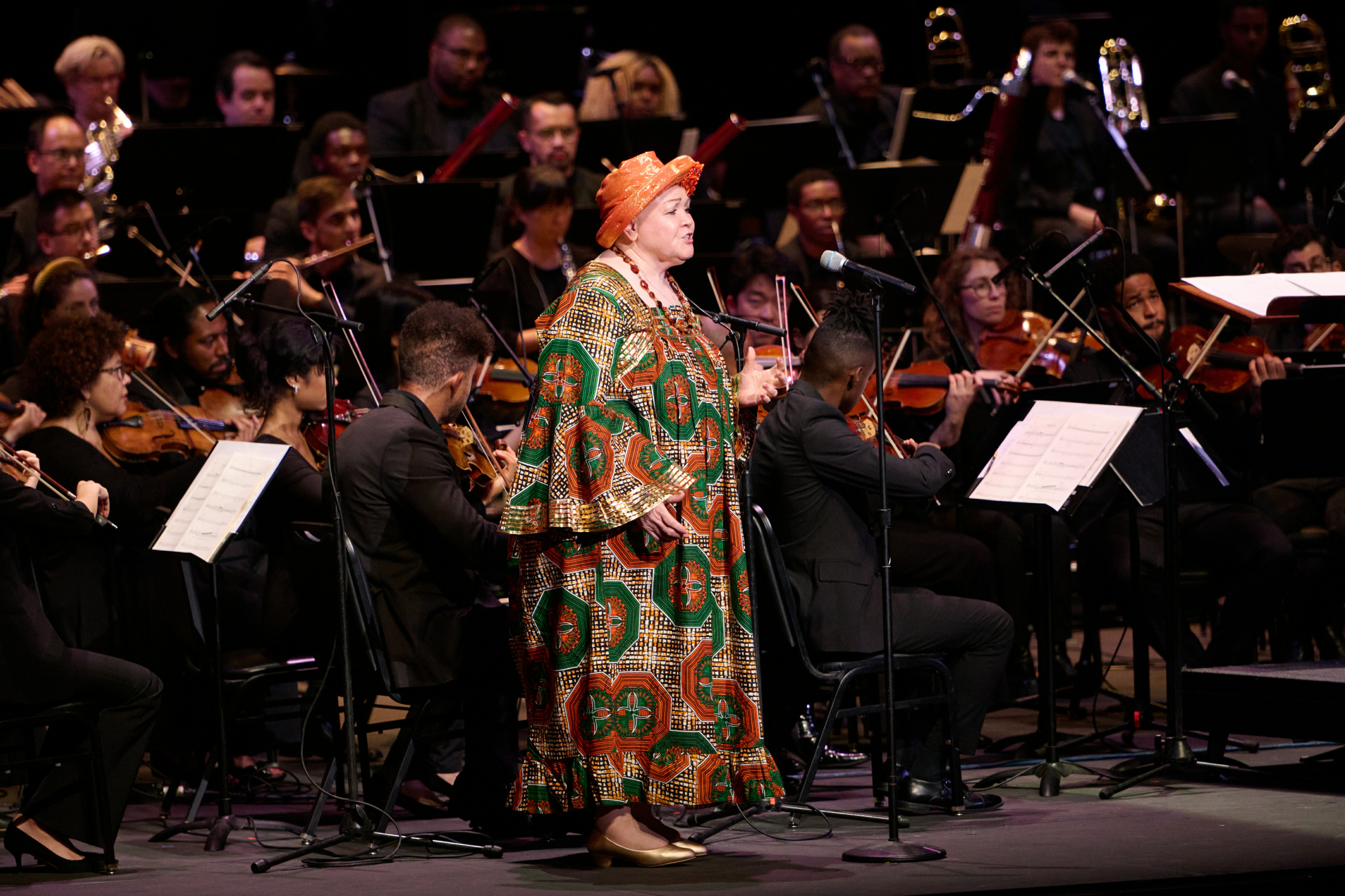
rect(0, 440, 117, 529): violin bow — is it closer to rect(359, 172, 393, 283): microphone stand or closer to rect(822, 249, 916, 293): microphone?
rect(822, 249, 916, 293): microphone

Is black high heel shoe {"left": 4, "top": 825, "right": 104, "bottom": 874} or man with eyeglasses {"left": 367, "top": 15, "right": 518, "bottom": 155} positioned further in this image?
man with eyeglasses {"left": 367, "top": 15, "right": 518, "bottom": 155}

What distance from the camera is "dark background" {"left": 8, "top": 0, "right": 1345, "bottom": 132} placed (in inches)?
324

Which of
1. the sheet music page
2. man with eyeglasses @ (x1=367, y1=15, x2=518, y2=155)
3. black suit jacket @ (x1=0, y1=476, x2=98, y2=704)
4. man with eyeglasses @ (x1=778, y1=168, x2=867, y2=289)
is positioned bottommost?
A: black suit jacket @ (x1=0, y1=476, x2=98, y2=704)

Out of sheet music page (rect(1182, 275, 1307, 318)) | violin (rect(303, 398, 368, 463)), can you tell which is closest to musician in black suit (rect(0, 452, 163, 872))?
violin (rect(303, 398, 368, 463))

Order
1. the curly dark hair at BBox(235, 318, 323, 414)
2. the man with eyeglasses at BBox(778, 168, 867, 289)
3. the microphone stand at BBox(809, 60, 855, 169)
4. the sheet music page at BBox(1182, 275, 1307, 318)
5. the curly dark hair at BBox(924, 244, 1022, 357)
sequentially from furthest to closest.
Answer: the microphone stand at BBox(809, 60, 855, 169) < the man with eyeglasses at BBox(778, 168, 867, 289) < the curly dark hair at BBox(924, 244, 1022, 357) < the curly dark hair at BBox(235, 318, 323, 414) < the sheet music page at BBox(1182, 275, 1307, 318)

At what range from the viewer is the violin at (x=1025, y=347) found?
6191 mm

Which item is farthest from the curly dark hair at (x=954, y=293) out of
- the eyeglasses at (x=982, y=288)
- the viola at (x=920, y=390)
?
the viola at (x=920, y=390)

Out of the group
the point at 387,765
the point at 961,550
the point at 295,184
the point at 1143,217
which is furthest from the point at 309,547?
the point at 1143,217

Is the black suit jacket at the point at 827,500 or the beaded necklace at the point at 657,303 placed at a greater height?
the beaded necklace at the point at 657,303

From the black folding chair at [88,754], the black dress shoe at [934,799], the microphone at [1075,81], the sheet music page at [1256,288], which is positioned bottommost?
the black dress shoe at [934,799]

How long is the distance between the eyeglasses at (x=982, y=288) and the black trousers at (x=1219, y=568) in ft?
3.59

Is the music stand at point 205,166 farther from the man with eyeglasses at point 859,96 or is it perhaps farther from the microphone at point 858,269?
the microphone at point 858,269

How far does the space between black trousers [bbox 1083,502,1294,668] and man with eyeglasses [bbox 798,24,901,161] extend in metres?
3.21

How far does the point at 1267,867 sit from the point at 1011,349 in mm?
2988
